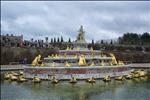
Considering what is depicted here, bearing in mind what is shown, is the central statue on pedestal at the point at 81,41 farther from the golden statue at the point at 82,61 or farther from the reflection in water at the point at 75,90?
the reflection in water at the point at 75,90

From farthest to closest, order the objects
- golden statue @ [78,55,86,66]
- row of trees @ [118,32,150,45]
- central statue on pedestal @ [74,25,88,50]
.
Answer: row of trees @ [118,32,150,45] → central statue on pedestal @ [74,25,88,50] → golden statue @ [78,55,86,66]

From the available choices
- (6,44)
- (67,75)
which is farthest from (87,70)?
(6,44)

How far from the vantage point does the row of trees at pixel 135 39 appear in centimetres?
9146

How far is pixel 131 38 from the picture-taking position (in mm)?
98562

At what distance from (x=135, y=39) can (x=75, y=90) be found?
65561 millimetres

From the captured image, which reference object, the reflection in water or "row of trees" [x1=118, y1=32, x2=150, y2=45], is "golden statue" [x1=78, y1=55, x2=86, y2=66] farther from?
"row of trees" [x1=118, y1=32, x2=150, y2=45]

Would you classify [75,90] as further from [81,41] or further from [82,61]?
[81,41]

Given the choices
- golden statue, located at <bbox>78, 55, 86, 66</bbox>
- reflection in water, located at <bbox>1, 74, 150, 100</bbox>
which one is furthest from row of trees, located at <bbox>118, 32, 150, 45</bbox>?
reflection in water, located at <bbox>1, 74, 150, 100</bbox>

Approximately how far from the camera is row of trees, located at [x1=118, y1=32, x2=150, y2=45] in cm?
9146

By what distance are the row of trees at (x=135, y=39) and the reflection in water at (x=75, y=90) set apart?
5334 cm

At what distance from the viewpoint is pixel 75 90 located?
3192cm

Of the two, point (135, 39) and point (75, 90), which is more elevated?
point (135, 39)

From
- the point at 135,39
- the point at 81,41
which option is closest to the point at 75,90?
the point at 81,41

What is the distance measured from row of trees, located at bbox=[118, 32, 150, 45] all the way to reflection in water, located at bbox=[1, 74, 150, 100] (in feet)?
175
